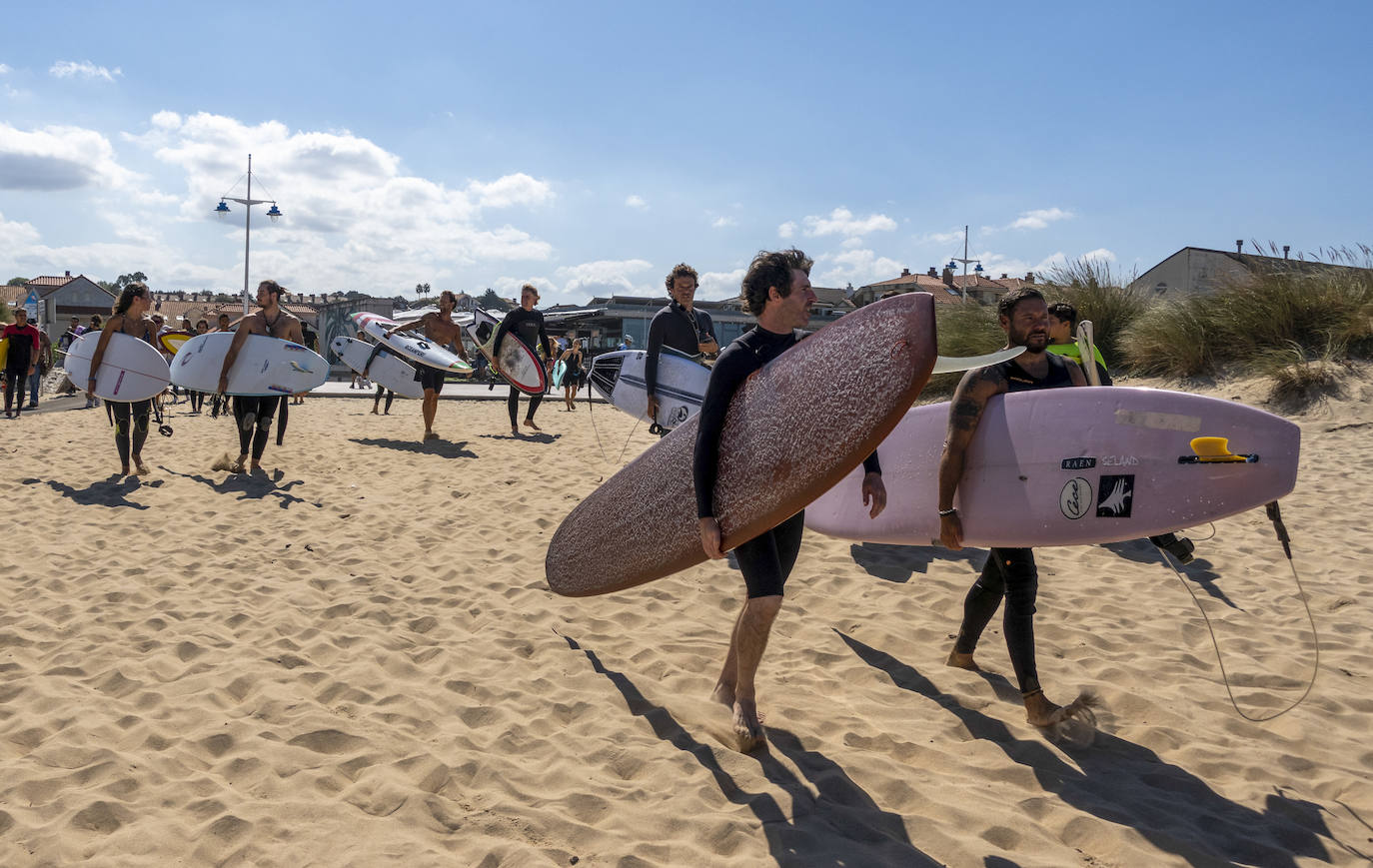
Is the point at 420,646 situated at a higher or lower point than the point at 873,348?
lower

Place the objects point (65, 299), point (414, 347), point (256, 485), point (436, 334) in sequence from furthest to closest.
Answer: point (65, 299) < point (414, 347) < point (436, 334) < point (256, 485)

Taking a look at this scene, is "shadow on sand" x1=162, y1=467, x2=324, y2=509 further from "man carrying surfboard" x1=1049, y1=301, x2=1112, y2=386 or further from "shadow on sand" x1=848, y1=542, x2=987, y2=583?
"man carrying surfboard" x1=1049, y1=301, x2=1112, y2=386

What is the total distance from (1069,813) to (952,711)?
2.28 feet

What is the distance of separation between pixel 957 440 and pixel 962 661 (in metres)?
1.05

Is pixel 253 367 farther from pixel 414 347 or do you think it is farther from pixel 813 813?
pixel 813 813

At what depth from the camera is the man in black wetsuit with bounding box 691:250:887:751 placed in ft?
8.61

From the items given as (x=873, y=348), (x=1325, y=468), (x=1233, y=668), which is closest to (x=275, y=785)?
(x=873, y=348)

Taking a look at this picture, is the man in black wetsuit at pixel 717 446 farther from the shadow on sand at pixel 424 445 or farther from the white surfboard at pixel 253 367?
the shadow on sand at pixel 424 445

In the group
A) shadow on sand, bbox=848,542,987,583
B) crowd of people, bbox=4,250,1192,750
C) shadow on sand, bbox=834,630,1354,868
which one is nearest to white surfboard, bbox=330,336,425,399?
shadow on sand, bbox=848,542,987,583

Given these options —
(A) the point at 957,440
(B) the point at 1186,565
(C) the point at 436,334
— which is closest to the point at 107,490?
(C) the point at 436,334

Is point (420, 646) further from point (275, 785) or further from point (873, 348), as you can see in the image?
point (873, 348)

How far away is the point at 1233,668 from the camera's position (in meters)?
3.48

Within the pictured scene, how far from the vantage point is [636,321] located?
114 ft

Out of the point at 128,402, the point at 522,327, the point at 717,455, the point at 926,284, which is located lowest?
the point at 128,402
